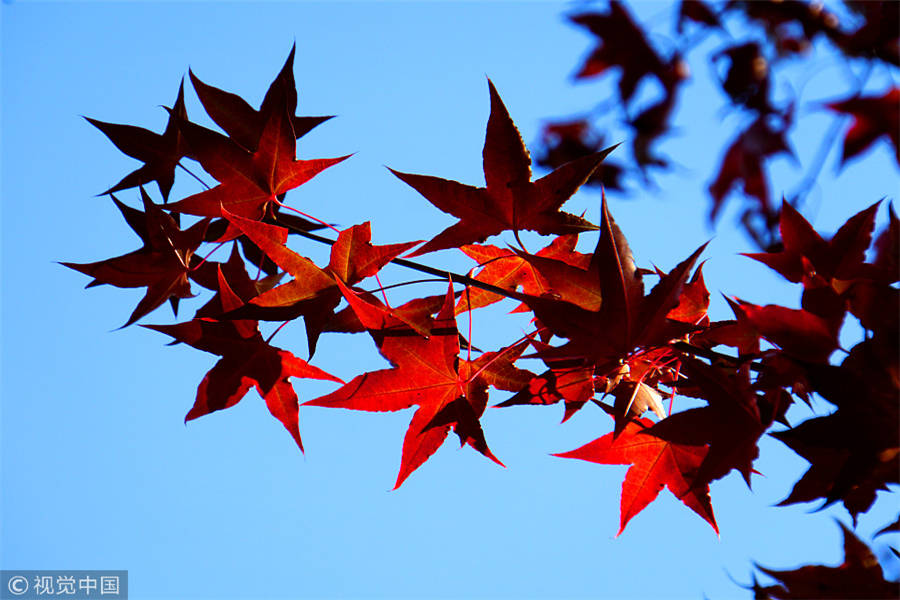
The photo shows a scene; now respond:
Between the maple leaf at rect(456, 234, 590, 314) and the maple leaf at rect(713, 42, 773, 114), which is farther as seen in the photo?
the maple leaf at rect(456, 234, 590, 314)

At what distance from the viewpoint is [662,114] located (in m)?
0.79

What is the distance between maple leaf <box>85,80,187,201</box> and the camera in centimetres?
103

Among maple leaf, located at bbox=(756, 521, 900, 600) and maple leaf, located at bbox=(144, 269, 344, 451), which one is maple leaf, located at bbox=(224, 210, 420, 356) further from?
maple leaf, located at bbox=(756, 521, 900, 600)

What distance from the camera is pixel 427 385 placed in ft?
2.97

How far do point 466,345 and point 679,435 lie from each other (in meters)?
0.33

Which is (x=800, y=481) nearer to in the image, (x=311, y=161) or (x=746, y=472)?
(x=746, y=472)

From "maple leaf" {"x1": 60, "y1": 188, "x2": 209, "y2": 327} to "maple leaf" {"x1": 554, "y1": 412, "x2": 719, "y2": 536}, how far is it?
0.66 meters

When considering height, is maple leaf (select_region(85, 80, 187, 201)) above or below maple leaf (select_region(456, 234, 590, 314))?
above

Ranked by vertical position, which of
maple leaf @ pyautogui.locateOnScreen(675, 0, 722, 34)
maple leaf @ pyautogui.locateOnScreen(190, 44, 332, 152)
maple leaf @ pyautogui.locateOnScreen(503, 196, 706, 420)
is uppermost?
maple leaf @ pyautogui.locateOnScreen(190, 44, 332, 152)

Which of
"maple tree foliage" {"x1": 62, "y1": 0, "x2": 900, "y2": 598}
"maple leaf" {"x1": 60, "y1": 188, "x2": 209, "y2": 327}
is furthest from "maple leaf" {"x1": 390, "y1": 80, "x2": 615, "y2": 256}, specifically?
"maple leaf" {"x1": 60, "y1": 188, "x2": 209, "y2": 327}

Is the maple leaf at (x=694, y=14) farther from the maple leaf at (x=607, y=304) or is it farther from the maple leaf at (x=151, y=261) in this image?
the maple leaf at (x=151, y=261)

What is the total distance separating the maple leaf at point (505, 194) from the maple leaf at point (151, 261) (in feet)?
1.25

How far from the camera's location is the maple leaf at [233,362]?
929mm

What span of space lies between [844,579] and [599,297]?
16.5 inches
